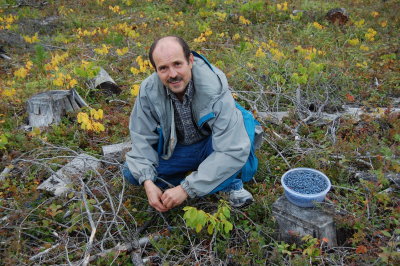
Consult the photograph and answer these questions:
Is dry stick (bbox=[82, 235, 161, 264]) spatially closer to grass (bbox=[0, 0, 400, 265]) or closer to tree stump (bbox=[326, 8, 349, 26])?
grass (bbox=[0, 0, 400, 265])

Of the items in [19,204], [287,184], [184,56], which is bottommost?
[19,204]

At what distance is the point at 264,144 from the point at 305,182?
1250 millimetres

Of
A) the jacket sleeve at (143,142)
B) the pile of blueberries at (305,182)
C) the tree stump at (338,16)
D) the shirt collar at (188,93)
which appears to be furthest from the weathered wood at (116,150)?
the tree stump at (338,16)

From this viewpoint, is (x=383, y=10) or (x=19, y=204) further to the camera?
(x=383, y=10)

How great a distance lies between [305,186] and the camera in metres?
2.71

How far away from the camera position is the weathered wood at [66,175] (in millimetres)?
3410

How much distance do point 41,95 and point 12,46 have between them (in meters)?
3.86

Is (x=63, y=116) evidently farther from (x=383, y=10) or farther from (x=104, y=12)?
(x=383, y=10)

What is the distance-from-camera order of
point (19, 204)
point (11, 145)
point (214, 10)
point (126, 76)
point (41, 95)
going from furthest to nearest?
point (214, 10) → point (126, 76) → point (41, 95) → point (11, 145) → point (19, 204)

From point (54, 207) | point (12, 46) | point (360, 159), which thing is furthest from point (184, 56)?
point (12, 46)

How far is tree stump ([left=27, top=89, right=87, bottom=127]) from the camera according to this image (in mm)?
4543

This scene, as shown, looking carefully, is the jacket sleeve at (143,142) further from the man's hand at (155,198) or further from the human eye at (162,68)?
the human eye at (162,68)

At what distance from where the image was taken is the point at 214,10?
931 cm

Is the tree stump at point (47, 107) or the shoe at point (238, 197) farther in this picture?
the tree stump at point (47, 107)
